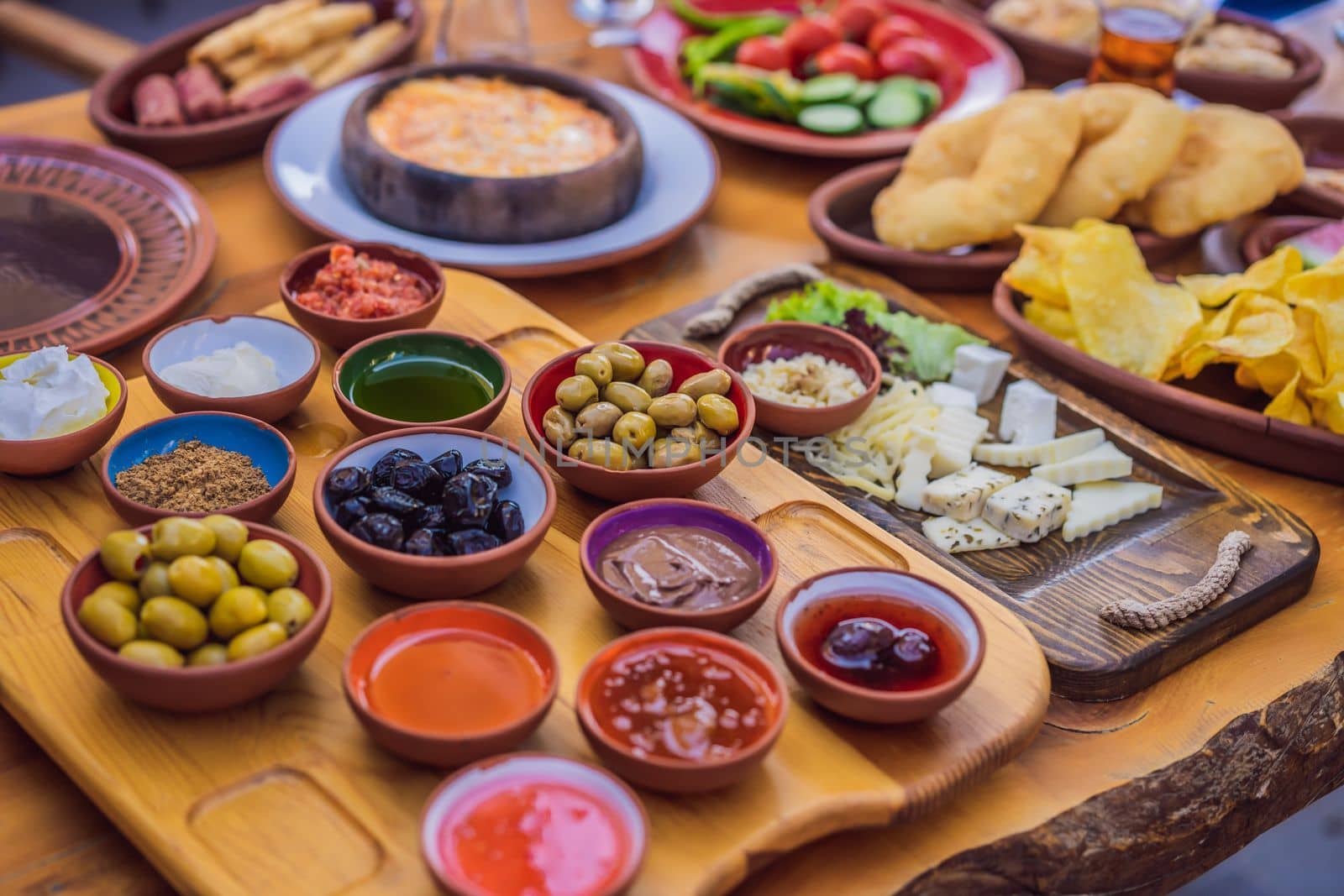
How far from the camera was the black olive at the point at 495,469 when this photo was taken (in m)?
2.00

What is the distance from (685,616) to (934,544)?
2.16ft

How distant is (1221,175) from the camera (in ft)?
10.1

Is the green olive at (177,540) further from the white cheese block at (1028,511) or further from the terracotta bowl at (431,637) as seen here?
the white cheese block at (1028,511)

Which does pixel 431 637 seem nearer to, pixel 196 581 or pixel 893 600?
pixel 196 581

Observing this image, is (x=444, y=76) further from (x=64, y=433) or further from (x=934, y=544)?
(x=934, y=544)

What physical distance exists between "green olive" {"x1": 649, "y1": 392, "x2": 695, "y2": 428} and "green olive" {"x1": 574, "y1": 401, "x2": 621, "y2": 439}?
0.07 metres

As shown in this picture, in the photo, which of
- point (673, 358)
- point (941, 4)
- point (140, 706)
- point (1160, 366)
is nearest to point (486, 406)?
point (673, 358)

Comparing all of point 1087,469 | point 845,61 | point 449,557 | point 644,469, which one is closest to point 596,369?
point 644,469

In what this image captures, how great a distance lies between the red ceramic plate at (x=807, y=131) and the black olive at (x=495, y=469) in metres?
1.88

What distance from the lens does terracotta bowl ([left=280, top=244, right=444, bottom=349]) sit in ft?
7.92

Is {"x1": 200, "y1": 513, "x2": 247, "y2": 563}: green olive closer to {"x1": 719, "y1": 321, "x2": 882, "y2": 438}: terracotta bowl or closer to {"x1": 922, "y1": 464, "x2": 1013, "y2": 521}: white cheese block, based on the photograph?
{"x1": 719, "y1": 321, "x2": 882, "y2": 438}: terracotta bowl

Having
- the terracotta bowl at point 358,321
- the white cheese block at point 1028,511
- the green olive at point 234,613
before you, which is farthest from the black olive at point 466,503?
the white cheese block at point 1028,511

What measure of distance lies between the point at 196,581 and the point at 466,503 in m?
0.42

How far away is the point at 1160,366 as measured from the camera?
8.75ft
